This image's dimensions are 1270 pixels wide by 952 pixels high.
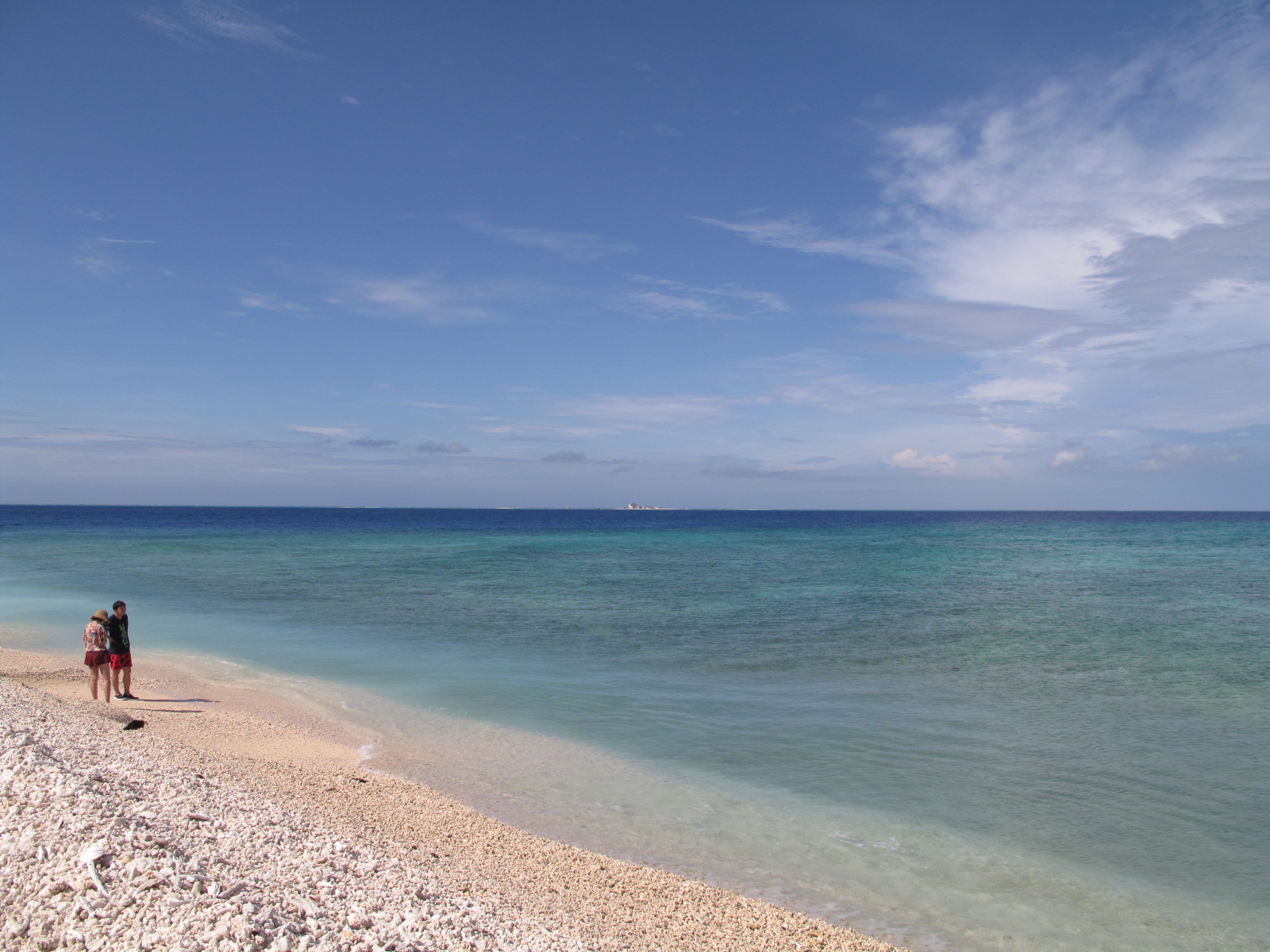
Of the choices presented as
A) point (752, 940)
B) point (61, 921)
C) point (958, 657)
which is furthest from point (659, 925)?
point (958, 657)

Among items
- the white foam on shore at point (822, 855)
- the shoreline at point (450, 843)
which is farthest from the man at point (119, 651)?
the white foam on shore at point (822, 855)

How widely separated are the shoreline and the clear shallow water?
22.0 inches

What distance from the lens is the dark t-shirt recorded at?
36.3 feet

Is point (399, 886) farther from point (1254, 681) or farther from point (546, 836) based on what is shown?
point (1254, 681)

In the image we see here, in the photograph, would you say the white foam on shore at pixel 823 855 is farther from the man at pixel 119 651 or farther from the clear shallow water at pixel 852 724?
the man at pixel 119 651

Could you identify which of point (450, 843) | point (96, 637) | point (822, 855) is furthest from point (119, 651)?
point (822, 855)

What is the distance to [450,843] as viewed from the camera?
6555 mm

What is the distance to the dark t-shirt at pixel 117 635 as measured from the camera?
1108 centimetres

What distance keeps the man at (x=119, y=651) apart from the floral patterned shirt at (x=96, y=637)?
3.1 inches

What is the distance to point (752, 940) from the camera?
5316 mm

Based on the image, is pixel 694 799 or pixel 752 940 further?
pixel 694 799

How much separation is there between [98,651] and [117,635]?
0.31 metres

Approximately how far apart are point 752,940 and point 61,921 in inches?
169

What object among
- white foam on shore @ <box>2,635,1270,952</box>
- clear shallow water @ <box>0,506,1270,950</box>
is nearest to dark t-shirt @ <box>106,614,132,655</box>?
clear shallow water @ <box>0,506,1270,950</box>
